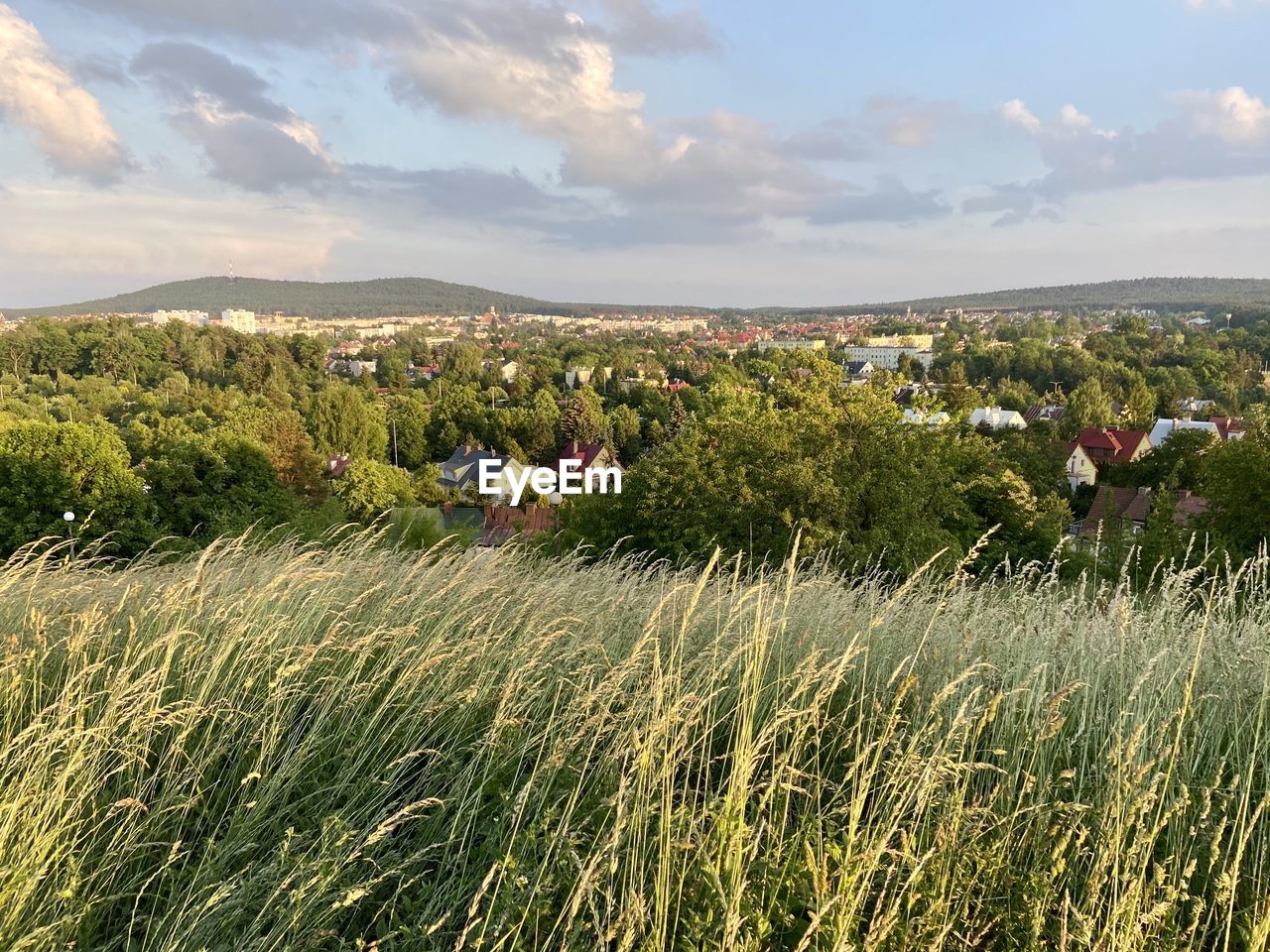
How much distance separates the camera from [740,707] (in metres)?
2.51

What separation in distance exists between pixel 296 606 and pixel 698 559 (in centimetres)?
1154

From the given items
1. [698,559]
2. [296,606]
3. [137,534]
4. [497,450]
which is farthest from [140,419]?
[296,606]

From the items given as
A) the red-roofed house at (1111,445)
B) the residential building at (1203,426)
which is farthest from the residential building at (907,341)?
the red-roofed house at (1111,445)

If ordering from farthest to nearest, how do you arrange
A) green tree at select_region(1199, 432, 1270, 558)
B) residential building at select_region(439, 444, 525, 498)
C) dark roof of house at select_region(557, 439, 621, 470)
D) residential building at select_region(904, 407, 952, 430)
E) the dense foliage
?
dark roof of house at select_region(557, 439, 621, 470)
residential building at select_region(439, 444, 525, 498)
green tree at select_region(1199, 432, 1270, 558)
residential building at select_region(904, 407, 952, 430)
the dense foliage

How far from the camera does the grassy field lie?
175cm

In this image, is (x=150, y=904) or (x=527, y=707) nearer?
(x=150, y=904)

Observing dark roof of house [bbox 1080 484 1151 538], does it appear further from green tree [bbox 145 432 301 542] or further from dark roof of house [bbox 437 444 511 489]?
dark roof of house [bbox 437 444 511 489]

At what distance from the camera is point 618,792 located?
181cm

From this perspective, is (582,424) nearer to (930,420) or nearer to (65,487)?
(65,487)

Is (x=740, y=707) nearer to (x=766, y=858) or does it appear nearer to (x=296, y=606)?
(x=766, y=858)

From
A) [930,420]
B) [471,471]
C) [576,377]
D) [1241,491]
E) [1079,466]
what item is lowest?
[471,471]

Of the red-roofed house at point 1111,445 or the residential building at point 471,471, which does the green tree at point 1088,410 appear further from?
the residential building at point 471,471

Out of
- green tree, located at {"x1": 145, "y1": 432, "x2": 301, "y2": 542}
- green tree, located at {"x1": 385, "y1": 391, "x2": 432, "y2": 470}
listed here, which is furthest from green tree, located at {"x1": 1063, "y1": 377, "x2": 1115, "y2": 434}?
green tree, located at {"x1": 145, "y1": 432, "x2": 301, "y2": 542}

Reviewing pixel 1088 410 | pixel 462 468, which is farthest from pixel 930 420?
pixel 1088 410
